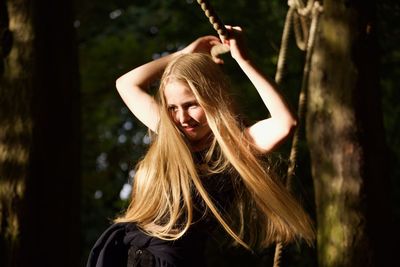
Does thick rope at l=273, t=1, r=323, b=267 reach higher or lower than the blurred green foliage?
higher

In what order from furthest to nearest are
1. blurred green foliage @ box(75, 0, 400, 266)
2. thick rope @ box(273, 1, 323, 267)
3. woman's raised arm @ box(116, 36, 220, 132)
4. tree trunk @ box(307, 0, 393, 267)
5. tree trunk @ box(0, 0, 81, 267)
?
1. blurred green foliage @ box(75, 0, 400, 266)
2. tree trunk @ box(0, 0, 81, 267)
3. tree trunk @ box(307, 0, 393, 267)
4. thick rope @ box(273, 1, 323, 267)
5. woman's raised arm @ box(116, 36, 220, 132)

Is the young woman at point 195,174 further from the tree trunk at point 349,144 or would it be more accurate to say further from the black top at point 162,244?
the tree trunk at point 349,144

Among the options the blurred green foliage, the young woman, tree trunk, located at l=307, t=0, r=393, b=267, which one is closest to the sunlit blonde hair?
the young woman

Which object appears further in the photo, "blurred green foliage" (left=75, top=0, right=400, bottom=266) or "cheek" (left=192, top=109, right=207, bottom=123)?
"blurred green foliage" (left=75, top=0, right=400, bottom=266)

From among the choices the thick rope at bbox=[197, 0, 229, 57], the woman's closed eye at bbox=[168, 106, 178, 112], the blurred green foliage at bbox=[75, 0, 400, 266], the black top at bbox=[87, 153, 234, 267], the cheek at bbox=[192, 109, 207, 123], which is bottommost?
the blurred green foliage at bbox=[75, 0, 400, 266]

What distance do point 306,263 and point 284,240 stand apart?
5181 millimetres

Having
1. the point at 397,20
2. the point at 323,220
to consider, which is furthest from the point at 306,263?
the point at 323,220

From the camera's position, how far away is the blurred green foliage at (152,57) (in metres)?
6.65

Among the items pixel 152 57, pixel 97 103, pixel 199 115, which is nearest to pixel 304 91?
pixel 199 115

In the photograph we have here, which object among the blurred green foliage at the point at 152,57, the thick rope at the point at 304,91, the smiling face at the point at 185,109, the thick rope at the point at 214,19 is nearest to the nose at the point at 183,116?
the smiling face at the point at 185,109

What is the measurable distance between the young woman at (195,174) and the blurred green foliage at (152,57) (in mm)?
2718

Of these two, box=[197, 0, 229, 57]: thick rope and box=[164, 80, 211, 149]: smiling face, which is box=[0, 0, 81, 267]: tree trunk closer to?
box=[164, 80, 211, 149]: smiling face

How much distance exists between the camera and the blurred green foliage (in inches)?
262

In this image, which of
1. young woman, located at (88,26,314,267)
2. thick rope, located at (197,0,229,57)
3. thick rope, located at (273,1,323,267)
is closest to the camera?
thick rope, located at (197,0,229,57)
